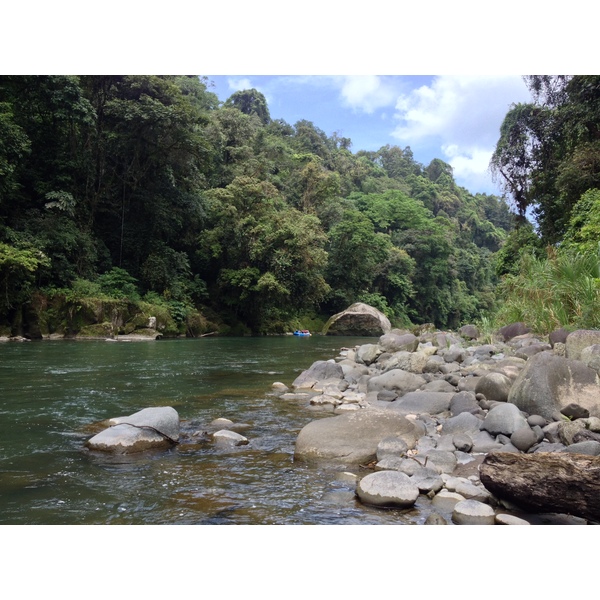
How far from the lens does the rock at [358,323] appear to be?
26.5m

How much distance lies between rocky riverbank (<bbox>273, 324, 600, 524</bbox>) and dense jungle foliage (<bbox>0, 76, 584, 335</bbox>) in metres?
4.63

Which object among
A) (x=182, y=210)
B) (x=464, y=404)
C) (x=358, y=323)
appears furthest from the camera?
(x=358, y=323)

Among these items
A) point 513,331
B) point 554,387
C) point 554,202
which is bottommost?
point 554,387

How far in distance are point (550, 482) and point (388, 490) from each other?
0.88 m

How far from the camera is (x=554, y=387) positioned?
13.9ft

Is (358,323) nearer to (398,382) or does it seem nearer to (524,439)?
(398,382)

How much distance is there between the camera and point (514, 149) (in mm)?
15328

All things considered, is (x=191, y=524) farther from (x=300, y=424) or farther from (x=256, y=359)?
(x=256, y=359)

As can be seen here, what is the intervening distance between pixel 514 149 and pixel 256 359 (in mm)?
10764

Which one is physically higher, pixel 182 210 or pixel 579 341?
pixel 182 210

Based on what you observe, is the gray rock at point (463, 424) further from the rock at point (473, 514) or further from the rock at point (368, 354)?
the rock at point (368, 354)

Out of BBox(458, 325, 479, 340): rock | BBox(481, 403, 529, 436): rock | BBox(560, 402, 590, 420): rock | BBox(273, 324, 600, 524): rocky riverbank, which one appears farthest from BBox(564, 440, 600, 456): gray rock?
BBox(458, 325, 479, 340): rock

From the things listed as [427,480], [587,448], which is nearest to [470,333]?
[587,448]

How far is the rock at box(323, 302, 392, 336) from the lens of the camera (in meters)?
26.5
